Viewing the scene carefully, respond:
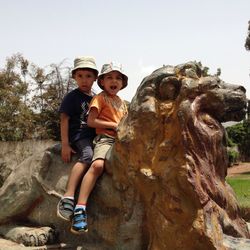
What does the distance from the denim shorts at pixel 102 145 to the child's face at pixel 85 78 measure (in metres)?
0.58

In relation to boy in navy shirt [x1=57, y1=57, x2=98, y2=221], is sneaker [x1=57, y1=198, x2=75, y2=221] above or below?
below

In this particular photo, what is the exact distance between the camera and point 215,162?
10.8 feet

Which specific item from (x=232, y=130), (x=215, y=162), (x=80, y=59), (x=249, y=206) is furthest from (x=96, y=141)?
(x=232, y=130)

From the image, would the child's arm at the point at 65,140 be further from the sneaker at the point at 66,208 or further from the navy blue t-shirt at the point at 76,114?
the sneaker at the point at 66,208

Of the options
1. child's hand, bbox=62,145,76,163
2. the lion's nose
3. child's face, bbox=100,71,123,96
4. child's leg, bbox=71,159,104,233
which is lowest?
child's leg, bbox=71,159,104,233

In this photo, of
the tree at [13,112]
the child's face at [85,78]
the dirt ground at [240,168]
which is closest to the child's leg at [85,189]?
the child's face at [85,78]

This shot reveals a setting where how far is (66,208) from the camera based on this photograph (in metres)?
3.59

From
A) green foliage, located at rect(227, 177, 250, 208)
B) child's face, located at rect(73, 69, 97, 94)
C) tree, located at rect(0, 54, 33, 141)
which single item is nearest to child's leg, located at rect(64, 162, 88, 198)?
child's face, located at rect(73, 69, 97, 94)

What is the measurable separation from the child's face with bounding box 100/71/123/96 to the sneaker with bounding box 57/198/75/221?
0.97m

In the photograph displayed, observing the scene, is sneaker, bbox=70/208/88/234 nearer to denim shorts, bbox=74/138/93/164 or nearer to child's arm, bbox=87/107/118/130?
denim shorts, bbox=74/138/93/164

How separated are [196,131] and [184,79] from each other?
15.8 inches

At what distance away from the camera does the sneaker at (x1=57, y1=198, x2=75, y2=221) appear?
11.7 ft

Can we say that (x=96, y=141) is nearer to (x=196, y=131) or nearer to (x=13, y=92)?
(x=196, y=131)

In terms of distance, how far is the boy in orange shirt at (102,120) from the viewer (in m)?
3.56
